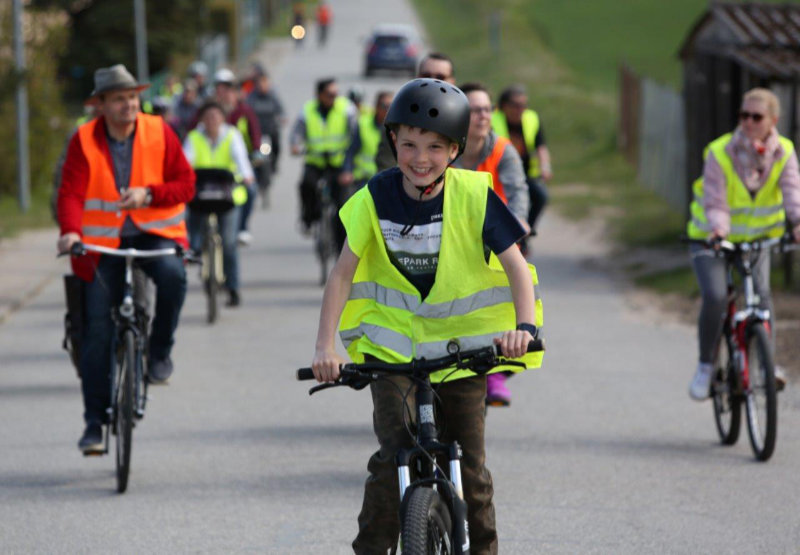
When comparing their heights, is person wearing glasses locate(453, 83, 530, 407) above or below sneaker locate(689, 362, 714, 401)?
above

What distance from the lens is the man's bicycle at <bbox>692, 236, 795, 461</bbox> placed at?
26.6 feet

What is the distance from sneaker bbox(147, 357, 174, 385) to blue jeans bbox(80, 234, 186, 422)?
1.37 feet

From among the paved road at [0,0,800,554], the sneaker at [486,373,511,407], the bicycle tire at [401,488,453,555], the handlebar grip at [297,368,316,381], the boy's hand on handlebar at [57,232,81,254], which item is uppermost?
the boy's hand on handlebar at [57,232,81,254]

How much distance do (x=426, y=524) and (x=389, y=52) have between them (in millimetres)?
49780

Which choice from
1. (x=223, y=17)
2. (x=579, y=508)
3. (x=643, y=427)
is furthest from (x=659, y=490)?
(x=223, y=17)

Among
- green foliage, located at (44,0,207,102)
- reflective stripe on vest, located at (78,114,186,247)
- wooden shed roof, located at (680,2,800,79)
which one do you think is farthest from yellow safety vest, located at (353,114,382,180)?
green foliage, located at (44,0,207,102)

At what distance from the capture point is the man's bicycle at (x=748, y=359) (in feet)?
26.6

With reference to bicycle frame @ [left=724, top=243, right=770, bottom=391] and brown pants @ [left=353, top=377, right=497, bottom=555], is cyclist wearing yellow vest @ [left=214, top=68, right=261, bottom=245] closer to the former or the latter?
bicycle frame @ [left=724, top=243, right=770, bottom=391]

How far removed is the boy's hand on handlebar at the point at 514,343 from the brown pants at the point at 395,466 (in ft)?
1.61

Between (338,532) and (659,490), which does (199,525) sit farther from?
(659,490)

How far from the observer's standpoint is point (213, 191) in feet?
44.5

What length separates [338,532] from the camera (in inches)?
268

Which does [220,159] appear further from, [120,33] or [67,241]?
[120,33]

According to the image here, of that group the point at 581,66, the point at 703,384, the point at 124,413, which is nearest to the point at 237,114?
the point at 703,384
